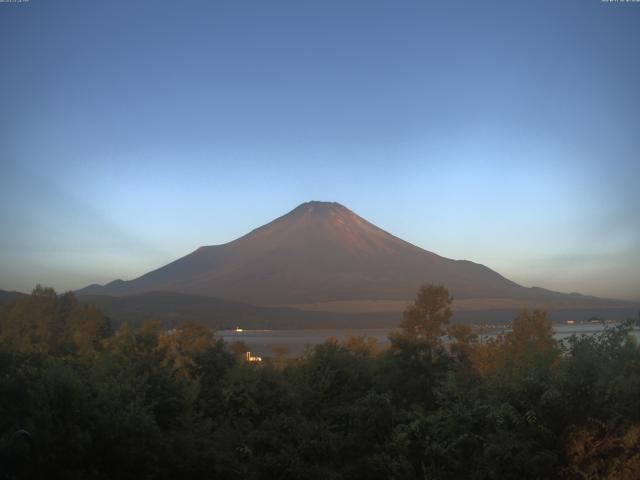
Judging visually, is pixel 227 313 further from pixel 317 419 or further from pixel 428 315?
pixel 317 419

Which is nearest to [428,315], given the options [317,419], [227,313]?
[317,419]

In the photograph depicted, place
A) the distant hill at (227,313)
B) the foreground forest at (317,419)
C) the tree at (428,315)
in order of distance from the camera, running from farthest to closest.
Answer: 1. the distant hill at (227,313)
2. the tree at (428,315)
3. the foreground forest at (317,419)

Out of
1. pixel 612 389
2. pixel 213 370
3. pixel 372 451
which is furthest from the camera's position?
pixel 213 370

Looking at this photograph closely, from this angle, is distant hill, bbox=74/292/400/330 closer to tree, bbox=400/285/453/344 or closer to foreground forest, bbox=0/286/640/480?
tree, bbox=400/285/453/344

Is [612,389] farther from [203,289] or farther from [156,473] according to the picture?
[203,289]

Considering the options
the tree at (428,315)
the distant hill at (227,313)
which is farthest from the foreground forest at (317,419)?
the distant hill at (227,313)

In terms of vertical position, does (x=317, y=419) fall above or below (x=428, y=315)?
below

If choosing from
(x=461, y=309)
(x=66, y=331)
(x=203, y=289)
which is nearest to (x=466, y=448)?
(x=66, y=331)

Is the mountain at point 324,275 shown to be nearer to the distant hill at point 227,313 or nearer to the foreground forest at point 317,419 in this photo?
the distant hill at point 227,313
